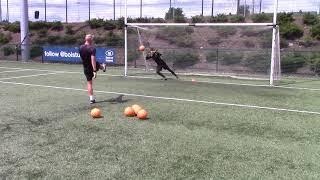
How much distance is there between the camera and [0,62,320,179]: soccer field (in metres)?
6.32

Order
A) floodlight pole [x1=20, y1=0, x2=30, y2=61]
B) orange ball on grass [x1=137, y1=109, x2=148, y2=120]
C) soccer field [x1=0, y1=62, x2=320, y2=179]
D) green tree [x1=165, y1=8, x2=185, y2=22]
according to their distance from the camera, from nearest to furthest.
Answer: soccer field [x1=0, y1=62, x2=320, y2=179] < orange ball on grass [x1=137, y1=109, x2=148, y2=120] < floodlight pole [x1=20, y1=0, x2=30, y2=61] < green tree [x1=165, y1=8, x2=185, y2=22]

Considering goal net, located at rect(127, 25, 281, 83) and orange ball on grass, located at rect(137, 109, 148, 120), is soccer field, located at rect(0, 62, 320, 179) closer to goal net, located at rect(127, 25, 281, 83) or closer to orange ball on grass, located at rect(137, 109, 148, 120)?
orange ball on grass, located at rect(137, 109, 148, 120)

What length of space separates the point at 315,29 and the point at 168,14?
1222 centimetres

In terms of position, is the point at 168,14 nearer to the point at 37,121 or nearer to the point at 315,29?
the point at 315,29

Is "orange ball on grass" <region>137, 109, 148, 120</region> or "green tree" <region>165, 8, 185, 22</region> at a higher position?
"green tree" <region>165, 8, 185, 22</region>

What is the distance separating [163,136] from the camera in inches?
329

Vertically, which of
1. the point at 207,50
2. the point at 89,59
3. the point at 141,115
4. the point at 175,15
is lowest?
the point at 141,115

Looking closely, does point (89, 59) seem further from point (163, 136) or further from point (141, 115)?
point (163, 136)

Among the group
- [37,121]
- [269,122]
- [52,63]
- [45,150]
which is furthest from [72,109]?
[52,63]

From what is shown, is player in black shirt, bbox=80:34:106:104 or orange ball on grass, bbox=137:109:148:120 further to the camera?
player in black shirt, bbox=80:34:106:104

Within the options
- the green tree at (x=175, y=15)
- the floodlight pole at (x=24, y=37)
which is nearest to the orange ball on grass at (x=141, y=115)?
the floodlight pole at (x=24, y=37)

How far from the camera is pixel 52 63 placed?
3191 centimetres

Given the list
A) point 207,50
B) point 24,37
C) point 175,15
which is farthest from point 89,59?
point 175,15

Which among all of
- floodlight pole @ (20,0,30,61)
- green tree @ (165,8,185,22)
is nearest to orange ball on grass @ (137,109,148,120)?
floodlight pole @ (20,0,30,61)
